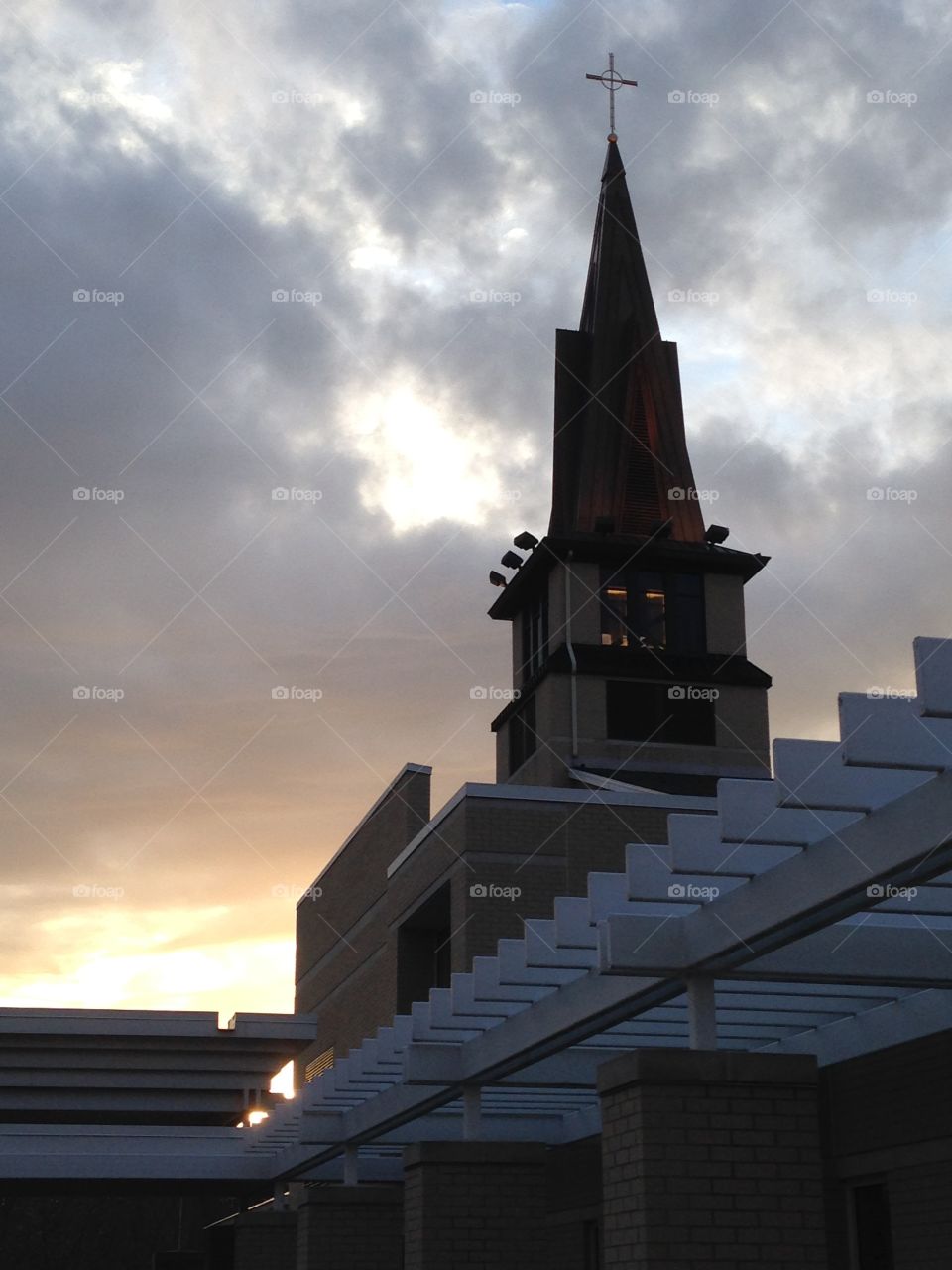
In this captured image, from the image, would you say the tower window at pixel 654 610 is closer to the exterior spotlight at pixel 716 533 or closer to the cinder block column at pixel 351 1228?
the exterior spotlight at pixel 716 533

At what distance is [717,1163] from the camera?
862cm

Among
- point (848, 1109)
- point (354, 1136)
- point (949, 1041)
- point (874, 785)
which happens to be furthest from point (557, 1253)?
point (874, 785)

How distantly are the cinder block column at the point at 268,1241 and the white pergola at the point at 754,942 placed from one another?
6.28 meters

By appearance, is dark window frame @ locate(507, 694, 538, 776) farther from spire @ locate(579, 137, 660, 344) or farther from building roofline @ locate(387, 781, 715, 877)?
spire @ locate(579, 137, 660, 344)

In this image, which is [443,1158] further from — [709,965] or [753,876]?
[753,876]

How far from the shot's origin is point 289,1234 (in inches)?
781

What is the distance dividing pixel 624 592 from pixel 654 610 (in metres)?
0.79

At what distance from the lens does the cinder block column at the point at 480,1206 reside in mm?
12656
